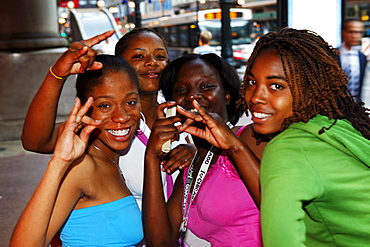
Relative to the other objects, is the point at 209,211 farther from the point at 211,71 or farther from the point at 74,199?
the point at 211,71

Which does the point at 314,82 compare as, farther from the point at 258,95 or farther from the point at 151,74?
the point at 151,74

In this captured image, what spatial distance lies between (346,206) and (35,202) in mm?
1156

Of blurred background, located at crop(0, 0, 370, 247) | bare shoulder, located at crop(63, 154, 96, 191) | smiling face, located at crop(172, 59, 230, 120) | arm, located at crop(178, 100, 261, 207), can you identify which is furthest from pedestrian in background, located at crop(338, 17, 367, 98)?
bare shoulder, located at crop(63, 154, 96, 191)

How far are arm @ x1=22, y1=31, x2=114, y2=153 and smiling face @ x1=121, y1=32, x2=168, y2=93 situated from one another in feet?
2.85

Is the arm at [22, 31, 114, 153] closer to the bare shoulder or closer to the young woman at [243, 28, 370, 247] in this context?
the bare shoulder

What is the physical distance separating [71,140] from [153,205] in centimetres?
59

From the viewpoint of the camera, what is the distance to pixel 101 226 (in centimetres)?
227

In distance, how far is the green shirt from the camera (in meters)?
1.57

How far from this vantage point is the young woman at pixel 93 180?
1995 millimetres

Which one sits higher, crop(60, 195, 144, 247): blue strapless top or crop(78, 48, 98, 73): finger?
crop(78, 48, 98, 73): finger

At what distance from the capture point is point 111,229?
90.0 inches

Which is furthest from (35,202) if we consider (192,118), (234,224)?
(234,224)

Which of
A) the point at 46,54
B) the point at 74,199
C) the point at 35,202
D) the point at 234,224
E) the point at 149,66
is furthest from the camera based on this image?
the point at 46,54

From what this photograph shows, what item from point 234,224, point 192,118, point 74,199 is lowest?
point 234,224
